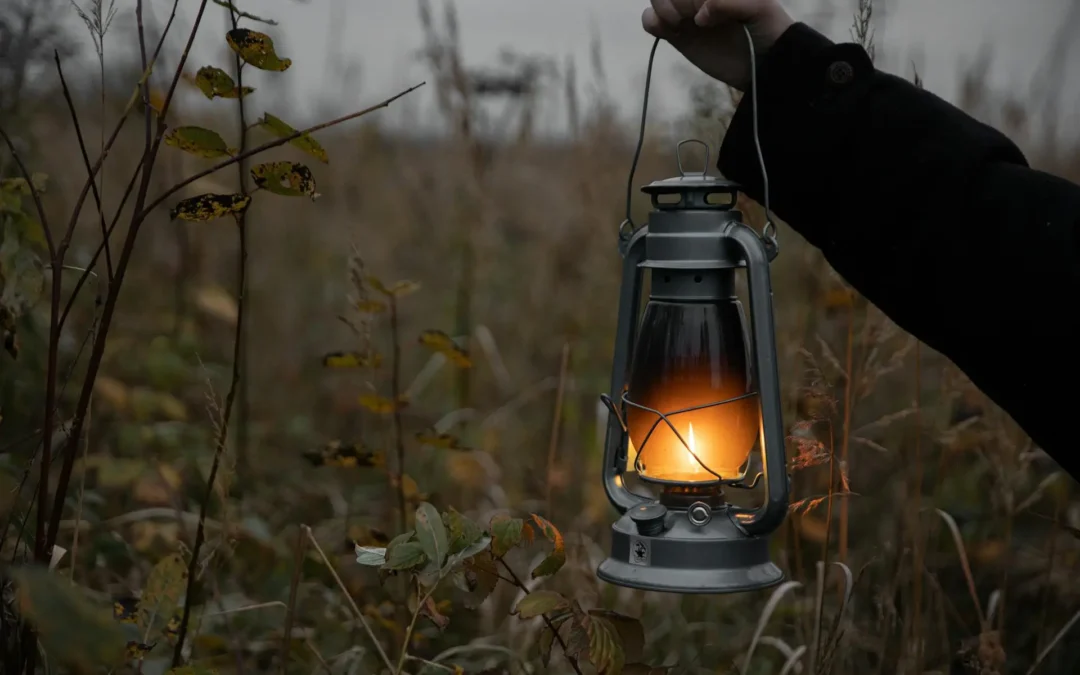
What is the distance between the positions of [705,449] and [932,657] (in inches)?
44.5

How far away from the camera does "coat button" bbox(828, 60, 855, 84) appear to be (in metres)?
1.29

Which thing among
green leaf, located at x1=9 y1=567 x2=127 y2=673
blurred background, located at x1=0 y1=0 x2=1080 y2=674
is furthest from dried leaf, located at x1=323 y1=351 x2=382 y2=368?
green leaf, located at x1=9 y1=567 x2=127 y2=673

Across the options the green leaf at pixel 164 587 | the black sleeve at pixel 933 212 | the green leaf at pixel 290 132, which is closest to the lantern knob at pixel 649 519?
the black sleeve at pixel 933 212

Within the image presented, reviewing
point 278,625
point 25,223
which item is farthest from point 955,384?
point 25,223

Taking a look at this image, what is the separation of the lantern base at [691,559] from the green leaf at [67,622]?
64 cm

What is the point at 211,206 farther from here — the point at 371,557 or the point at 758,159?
the point at 758,159

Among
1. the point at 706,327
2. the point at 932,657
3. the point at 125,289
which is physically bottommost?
the point at 932,657

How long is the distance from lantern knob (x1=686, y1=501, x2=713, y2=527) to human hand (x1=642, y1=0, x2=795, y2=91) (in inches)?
24.2

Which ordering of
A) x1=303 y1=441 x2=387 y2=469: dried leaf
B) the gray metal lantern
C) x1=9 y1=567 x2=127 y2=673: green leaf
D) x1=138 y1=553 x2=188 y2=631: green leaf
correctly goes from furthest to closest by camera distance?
x1=303 y1=441 x2=387 y2=469: dried leaf, x1=138 y1=553 x2=188 y2=631: green leaf, the gray metal lantern, x1=9 y1=567 x2=127 y2=673: green leaf

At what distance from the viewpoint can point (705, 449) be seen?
1.21m

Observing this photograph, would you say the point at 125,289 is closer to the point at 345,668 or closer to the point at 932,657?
the point at 345,668

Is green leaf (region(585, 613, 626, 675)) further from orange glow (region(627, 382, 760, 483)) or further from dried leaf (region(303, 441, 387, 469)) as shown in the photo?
dried leaf (region(303, 441, 387, 469))

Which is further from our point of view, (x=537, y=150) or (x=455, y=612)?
(x=537, y=150)

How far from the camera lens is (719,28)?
1381 millimetres
